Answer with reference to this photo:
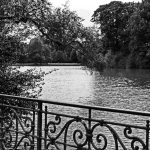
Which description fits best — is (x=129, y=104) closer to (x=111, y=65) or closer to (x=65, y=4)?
(x=65, y=4)

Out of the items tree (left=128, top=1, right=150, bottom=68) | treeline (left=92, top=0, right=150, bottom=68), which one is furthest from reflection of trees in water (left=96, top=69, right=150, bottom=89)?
treeline (left=92, top=0, right=150, bottom=68)

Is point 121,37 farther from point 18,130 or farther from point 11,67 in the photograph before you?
point 18,130

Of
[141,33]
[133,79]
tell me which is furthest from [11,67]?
[141,33]

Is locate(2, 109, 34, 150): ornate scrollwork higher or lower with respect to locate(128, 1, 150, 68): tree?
Answer: lower

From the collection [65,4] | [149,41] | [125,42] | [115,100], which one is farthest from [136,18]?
[65,4]

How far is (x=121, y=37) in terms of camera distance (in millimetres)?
81625

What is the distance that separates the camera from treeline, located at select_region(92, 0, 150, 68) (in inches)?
2867

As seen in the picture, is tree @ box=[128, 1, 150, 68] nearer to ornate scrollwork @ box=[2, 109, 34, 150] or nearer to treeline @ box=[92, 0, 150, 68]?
treeline @ box=[92, 0, 150, 68]

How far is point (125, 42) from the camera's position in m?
81.0

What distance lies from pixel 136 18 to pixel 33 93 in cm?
5919

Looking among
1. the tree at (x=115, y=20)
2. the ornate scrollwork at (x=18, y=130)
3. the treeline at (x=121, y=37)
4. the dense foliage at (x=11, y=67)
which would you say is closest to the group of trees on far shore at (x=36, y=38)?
the dense foliage at (x=11, y=67)

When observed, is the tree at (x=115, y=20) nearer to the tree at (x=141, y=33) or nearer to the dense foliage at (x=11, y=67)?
the tree at (x=141, y=33)

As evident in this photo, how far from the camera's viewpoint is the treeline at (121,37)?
2867 inches

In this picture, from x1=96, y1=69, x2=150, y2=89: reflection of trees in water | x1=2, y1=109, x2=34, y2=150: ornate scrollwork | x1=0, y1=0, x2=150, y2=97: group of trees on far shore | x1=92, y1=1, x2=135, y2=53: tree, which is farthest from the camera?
x1=92, y1=1, x2=135, y2=53: tree
